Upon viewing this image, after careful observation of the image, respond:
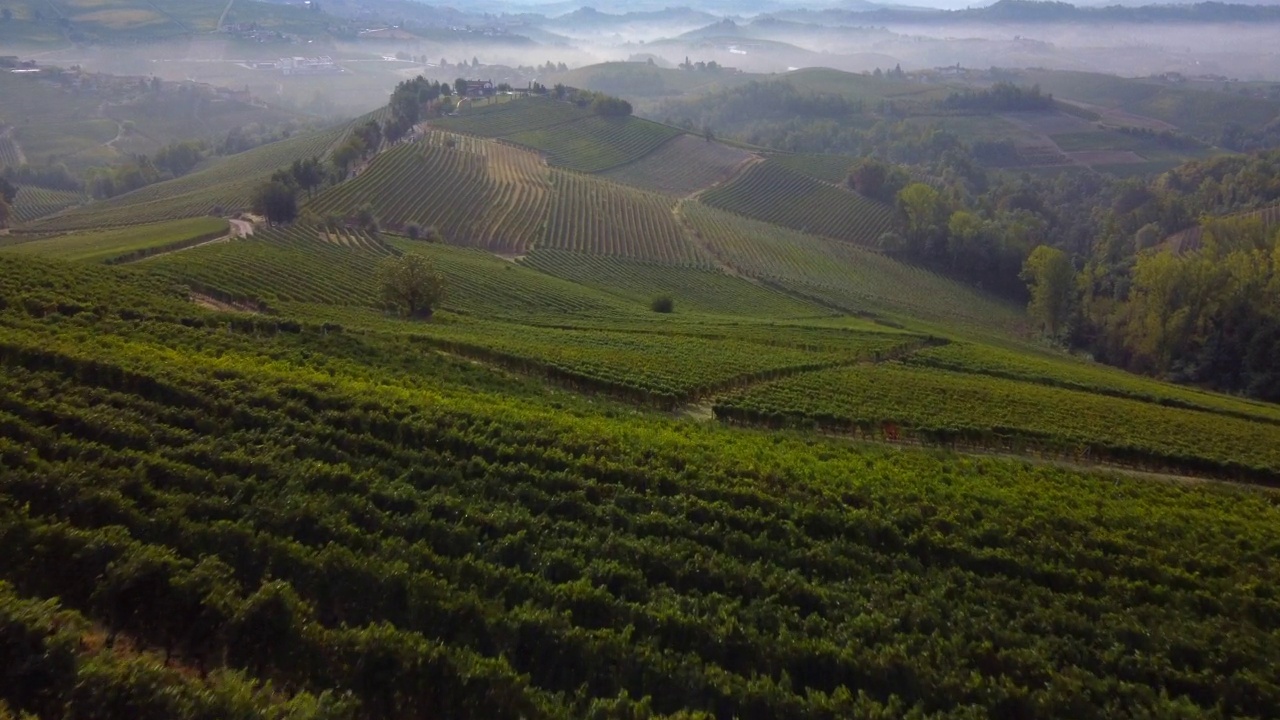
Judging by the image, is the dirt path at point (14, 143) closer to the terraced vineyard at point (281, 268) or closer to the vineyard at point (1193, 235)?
the terraced vineyard at point (281, 268)

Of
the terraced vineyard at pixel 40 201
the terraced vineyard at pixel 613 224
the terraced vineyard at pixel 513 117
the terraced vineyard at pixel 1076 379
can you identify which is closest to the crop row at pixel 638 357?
the terraced vineyard at pixel 1076 379

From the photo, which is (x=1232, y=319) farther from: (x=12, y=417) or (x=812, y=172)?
(x=812, y=172)

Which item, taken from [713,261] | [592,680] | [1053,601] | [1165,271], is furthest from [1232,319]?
[592,680]

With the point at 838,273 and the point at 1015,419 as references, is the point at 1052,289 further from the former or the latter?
the point at 1015,419

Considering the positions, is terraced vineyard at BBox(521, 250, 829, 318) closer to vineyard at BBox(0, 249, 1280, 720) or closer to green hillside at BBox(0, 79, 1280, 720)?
green hillside at BBox(0, 79, 1280, 720)

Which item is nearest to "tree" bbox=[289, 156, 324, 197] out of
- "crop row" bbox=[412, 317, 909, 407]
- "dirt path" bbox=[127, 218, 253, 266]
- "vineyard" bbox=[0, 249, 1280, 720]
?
"dirt path" bbox=[127, 218, 253, 266]

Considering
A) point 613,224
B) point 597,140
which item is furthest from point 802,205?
point 597,140
